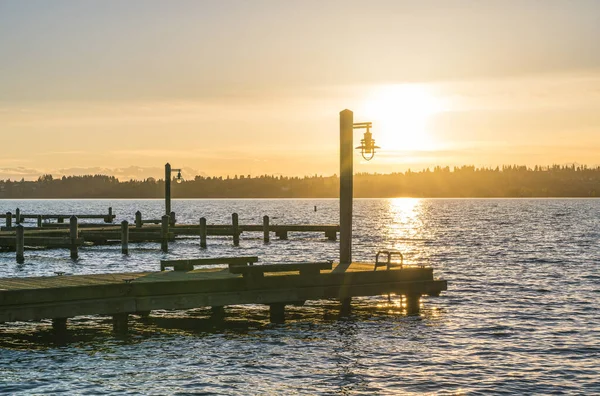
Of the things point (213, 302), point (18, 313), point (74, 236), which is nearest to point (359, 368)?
point (213, 302)

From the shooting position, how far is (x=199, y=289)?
19.6m

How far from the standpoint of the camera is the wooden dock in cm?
1802

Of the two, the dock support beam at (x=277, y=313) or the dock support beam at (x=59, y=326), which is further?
the dock support beam at (x=277, y=313)

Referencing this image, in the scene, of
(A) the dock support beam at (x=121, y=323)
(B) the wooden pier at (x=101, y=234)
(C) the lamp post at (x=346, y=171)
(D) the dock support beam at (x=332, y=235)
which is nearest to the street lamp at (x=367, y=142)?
(C) the lamp post at (x=346, y=171)

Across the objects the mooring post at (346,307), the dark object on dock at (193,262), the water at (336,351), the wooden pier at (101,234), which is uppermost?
the dark object on dock at (193,262)

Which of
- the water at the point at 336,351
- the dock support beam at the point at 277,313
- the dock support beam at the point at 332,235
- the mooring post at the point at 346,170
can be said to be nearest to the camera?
the water at the point at 336,351

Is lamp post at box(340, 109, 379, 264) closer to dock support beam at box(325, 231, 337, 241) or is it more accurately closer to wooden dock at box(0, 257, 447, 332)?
wooden dock at box(0, 257, 447, 332)

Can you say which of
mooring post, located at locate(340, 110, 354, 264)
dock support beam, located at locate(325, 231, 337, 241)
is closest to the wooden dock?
mooring post, located at locate(340, 110, 354, 264)

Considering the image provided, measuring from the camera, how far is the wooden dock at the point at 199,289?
18.0 meters

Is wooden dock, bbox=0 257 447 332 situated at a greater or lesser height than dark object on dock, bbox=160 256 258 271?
lesser

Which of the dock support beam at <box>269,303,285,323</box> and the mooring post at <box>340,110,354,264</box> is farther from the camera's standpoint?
the mooring post at <box>340,110,354,264</box>

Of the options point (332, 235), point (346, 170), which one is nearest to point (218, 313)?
point (346, 170)

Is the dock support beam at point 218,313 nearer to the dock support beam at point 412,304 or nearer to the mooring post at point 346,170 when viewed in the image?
the mooring post at point 346,170

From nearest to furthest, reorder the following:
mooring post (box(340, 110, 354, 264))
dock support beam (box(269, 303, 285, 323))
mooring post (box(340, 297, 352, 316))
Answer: dock support beam (box(269, 303, 285, 323)), mooring post (box(340, 297, 352, 316)), mooring post (box(340, 110, 354, 264))
